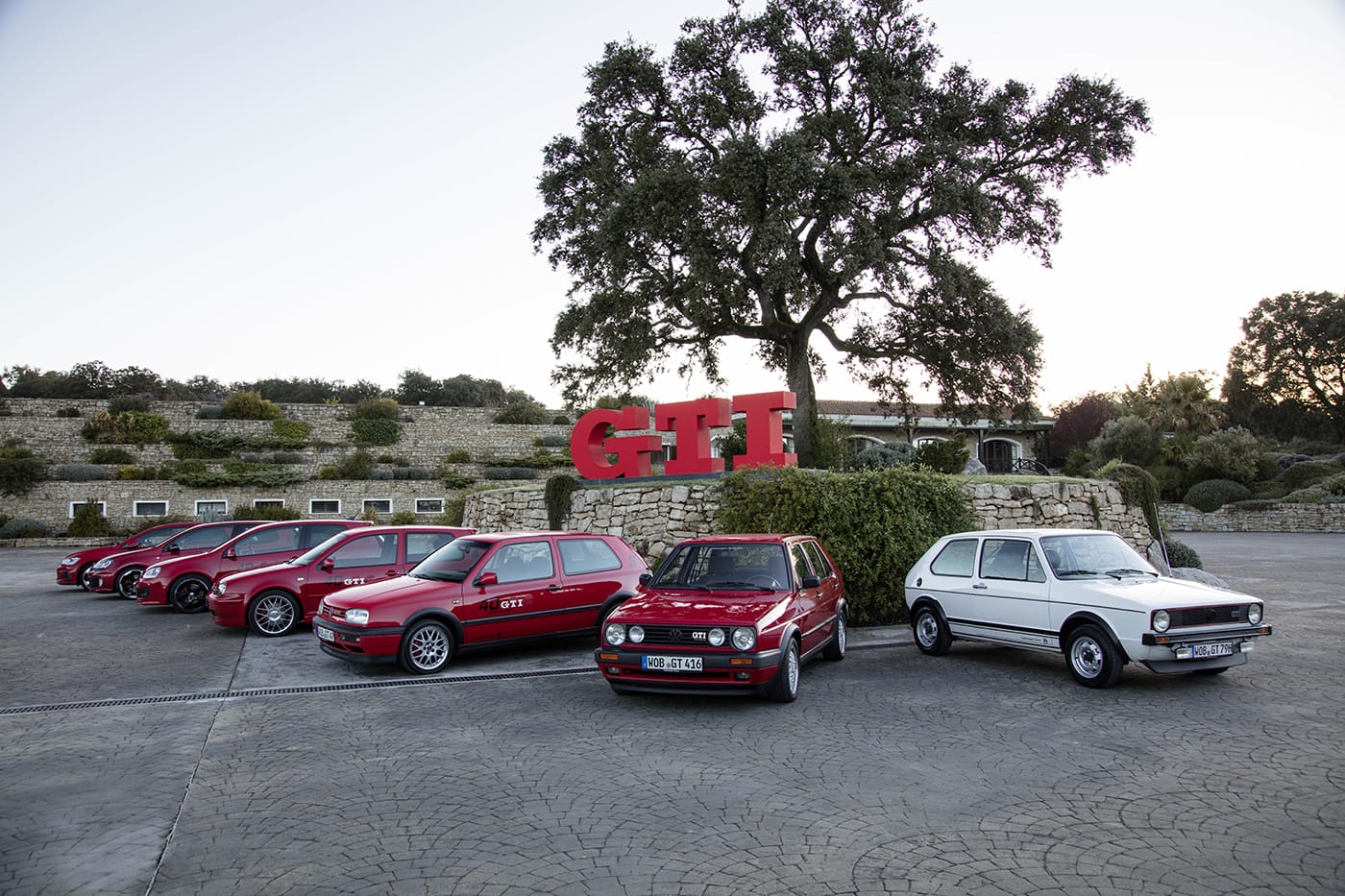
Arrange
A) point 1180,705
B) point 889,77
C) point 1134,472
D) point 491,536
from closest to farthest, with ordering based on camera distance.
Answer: point 1180,705 < point 491,536 < point 1134,472 < point 889,77

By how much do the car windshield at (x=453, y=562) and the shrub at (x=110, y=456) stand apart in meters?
31.3

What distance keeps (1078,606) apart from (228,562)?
42.4ft

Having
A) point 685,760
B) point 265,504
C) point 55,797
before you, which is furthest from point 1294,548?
point 265,504

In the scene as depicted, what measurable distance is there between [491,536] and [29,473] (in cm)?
3136

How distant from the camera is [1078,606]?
811cm

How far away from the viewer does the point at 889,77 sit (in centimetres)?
2095

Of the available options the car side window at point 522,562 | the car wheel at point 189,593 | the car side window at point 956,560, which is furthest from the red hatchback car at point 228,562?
the car side window at point 956,560

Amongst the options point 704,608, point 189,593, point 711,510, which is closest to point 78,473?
point 189,593

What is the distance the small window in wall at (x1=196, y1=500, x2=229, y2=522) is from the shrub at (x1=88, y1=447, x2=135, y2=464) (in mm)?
4317

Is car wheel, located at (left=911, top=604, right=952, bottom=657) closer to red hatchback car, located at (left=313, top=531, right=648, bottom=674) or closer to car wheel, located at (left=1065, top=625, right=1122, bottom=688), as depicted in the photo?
car wheel, located at (left=1065, top=625, right=1122, bottom=688)

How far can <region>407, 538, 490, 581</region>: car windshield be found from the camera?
31.3ft

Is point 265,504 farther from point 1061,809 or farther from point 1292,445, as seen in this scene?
point 1292,445

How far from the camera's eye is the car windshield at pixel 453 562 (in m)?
9.53

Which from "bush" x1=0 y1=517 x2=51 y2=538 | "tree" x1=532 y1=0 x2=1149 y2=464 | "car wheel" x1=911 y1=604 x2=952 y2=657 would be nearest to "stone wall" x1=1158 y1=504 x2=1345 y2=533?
"tree" x1=532 y1=0 x2=1149 y2=464
